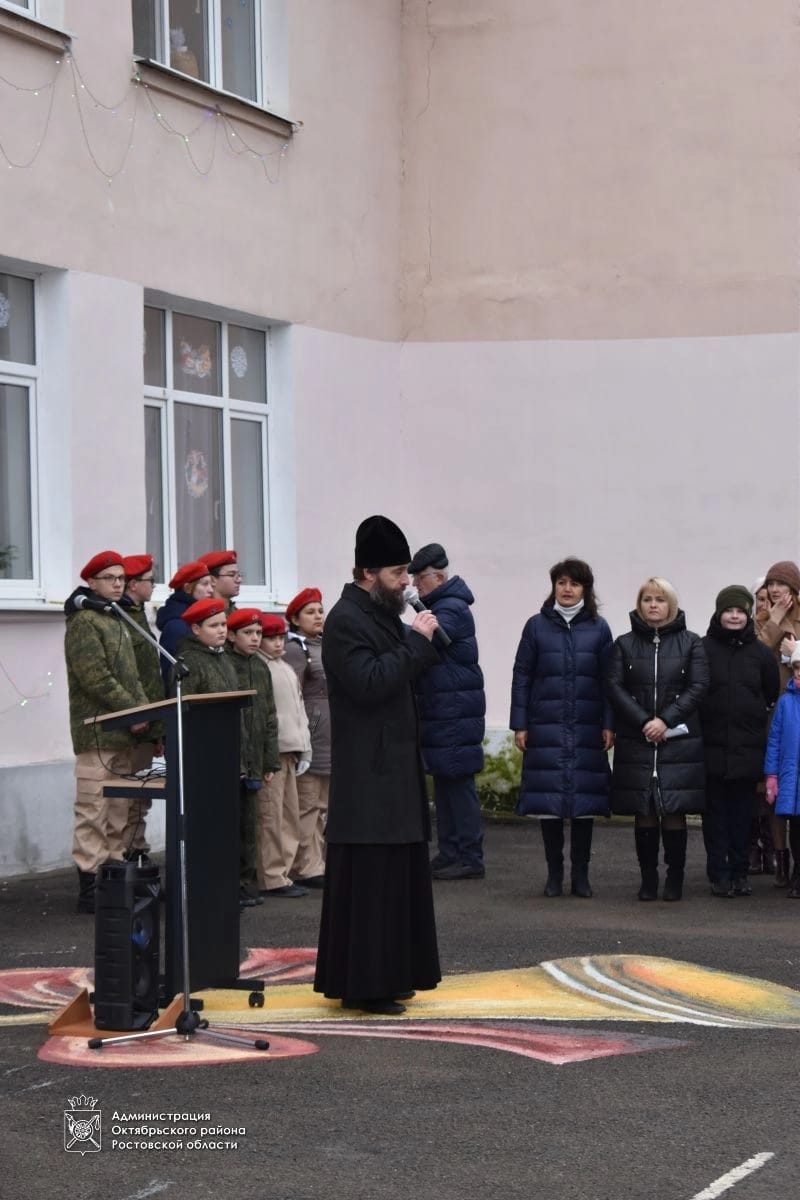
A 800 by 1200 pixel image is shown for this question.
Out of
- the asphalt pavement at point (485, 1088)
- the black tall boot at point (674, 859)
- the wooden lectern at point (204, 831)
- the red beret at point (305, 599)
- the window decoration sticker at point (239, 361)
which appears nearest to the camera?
the asphalt pavement at point (485, 1088)

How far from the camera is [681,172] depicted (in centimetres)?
1570

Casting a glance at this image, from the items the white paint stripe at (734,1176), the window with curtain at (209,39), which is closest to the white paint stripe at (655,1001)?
the white paint stripe at (734,1176)

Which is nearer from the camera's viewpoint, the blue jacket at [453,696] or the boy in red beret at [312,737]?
the boy in red beret at [312,737]

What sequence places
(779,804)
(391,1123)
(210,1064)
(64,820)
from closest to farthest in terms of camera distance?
1. (391,1123)
2. (210,1064)
3. (779,804)
4. (64,820)

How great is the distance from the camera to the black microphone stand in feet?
22.7

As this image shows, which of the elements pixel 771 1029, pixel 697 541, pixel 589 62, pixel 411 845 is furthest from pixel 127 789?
pixel 589 62

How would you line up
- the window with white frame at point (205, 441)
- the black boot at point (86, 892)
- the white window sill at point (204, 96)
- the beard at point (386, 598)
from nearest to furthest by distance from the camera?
the beard at point (386, 598) < the black boot at point (86, 892) < the white window sill at point (204, 96) < the window with white frame at point (205, 441)

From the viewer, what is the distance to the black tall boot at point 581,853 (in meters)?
11.0

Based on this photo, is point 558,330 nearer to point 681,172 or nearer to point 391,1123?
point 681,172

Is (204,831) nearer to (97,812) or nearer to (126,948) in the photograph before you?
(126,948)

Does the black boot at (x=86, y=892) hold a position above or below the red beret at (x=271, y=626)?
below

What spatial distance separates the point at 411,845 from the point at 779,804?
12.4 feet

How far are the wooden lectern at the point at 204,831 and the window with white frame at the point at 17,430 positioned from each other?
5.18m

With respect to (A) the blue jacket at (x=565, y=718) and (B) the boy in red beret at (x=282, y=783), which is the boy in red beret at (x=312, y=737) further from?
(A) the blue jacket at (x=565, y=718)
